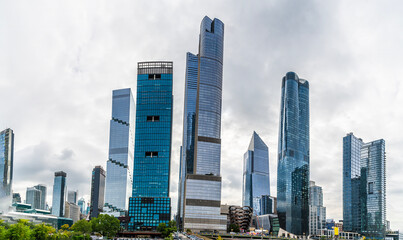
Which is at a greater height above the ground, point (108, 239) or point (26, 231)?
point (26, 231)

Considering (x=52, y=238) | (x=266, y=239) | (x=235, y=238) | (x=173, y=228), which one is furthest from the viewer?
(x=173, y=228)

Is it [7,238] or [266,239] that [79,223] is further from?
[266,239]

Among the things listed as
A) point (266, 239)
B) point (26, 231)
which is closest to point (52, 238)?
point (26, 231)

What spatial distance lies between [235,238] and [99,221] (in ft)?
191

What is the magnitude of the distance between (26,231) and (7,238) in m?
4.70

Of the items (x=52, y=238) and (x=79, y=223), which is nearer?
(x=52, y=238)

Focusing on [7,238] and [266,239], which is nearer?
[7,238]

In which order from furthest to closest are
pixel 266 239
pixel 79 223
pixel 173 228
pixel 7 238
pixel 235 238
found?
1. pixel 173 228
2. pixel 266 239
3. pixel 235 238
4. pixel 79 223
5. pixel 7 238

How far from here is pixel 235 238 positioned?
17338 cm

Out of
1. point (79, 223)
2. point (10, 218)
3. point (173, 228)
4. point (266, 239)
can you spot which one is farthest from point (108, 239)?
point (266, 239)

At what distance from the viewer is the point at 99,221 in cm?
17812

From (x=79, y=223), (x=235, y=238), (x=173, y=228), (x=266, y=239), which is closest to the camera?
(x=79, y=223)

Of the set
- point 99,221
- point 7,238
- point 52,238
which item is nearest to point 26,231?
point 7,238

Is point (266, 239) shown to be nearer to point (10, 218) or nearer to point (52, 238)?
point (52, 238)
